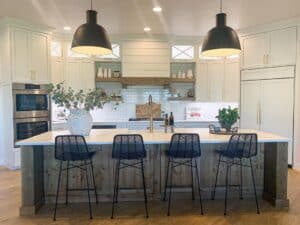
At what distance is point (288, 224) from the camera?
9.99ft

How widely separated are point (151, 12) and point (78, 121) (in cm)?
236

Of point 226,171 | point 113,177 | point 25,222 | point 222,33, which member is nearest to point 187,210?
point 226,171

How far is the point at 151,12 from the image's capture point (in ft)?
15.4

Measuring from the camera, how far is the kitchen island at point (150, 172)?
10.8 ft

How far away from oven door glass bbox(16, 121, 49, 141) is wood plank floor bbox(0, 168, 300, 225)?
1.77 m

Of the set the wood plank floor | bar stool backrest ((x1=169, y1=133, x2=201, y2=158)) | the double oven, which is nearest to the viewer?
the wood plank floor

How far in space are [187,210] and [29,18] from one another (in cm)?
440

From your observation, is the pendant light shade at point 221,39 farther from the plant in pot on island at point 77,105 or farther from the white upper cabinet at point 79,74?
the white upper cabinet at point 79,74

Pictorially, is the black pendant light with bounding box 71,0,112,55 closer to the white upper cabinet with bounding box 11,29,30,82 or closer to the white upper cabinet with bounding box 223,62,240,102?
the white upper cabinet with bounding box 11,29,30,82

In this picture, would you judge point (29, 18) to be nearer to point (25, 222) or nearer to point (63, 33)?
point (63, 33)

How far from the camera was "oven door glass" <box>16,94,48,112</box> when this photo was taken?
534cm

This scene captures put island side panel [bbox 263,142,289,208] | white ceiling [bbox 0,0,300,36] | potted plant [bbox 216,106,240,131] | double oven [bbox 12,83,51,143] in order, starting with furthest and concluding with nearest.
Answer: double oven [bbox 12,83,51,143]
white ceiling [bbox 0,0,300,36]
potted plant [bbox 216,106,240,131]
island side panel [bbox 263,142,289,208]

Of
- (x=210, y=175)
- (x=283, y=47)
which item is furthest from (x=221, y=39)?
(x=283, y=47)

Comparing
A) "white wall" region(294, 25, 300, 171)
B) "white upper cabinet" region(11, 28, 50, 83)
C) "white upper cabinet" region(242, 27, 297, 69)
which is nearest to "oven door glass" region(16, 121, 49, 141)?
"white upper cabinet" region(11, 28, 50, 83)
